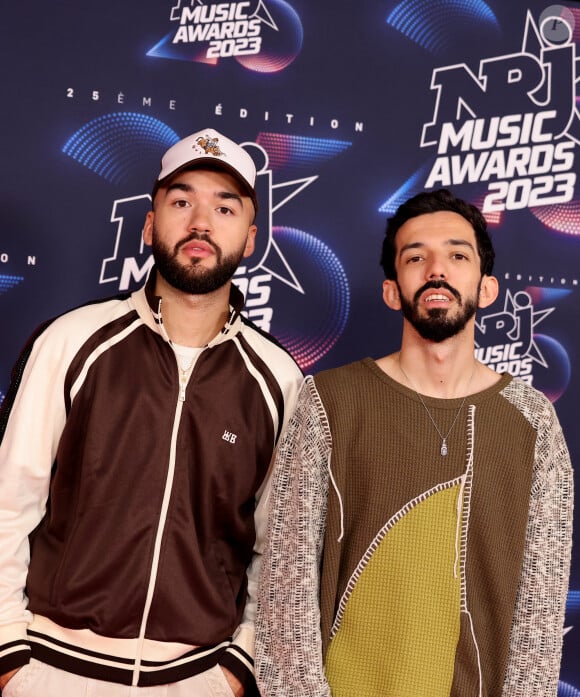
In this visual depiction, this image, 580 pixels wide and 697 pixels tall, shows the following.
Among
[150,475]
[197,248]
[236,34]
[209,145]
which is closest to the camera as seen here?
[150,475]

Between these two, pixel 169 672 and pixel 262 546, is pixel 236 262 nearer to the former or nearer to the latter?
pixel 262 546

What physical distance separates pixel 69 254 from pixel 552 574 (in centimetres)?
151

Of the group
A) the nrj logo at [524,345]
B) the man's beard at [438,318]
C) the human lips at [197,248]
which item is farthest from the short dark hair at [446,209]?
the nrj logo at [524,345]

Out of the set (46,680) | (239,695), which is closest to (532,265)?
(239,695)

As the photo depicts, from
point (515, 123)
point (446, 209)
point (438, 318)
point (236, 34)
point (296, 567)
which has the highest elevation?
point (236, 34)

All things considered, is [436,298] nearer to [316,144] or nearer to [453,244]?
[453,244]

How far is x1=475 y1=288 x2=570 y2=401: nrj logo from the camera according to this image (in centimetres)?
263

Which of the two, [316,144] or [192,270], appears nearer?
[192,270]

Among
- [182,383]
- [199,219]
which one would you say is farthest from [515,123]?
[182,383]

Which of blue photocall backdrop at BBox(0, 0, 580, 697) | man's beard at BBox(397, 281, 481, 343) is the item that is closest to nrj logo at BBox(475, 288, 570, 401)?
blue photocall backdrop at BBox(0, 0, 580, 697)

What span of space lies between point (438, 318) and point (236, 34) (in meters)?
1.22

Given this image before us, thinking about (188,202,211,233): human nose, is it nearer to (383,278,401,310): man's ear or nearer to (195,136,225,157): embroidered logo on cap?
(195,136,225,157): embroidered logo on cap

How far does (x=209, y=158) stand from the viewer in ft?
6.76

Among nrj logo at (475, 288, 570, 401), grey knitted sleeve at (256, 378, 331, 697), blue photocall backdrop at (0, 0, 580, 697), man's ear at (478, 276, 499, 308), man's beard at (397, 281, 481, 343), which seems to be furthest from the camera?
nrj logo at (475, 288, 570, 401)
